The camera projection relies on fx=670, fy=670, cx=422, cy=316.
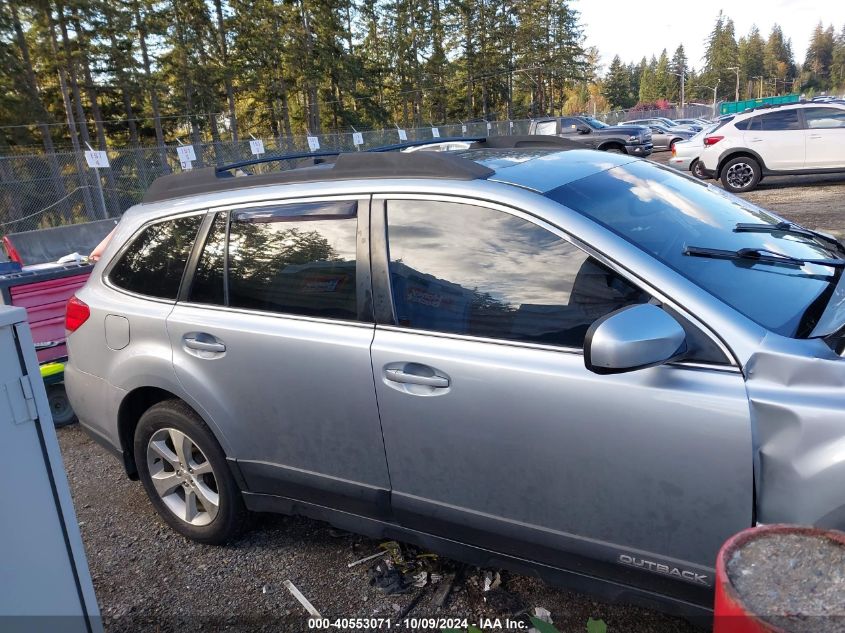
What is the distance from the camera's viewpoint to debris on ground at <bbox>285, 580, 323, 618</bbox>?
278 cm

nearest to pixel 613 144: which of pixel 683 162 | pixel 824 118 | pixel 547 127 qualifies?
pixel 547 127

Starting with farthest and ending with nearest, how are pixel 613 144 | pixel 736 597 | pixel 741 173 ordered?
pixel 613 144 → pixel 741 173 → pixel 736 597

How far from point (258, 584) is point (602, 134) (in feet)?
85.3

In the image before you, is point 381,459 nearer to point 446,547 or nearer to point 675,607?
point 446,547

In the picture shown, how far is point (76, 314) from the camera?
356cm

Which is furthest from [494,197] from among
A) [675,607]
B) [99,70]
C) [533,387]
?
[99,70]

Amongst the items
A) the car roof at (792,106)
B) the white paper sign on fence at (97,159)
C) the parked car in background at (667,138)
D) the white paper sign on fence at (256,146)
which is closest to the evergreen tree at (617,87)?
the parked car in background at (667,138)

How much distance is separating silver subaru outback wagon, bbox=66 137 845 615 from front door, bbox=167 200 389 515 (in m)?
0.01

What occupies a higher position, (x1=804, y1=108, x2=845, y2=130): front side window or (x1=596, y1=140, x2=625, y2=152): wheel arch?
(x1=804, y1=108, x2=845, y2=130): front side window

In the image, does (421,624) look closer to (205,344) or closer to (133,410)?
(205,344)

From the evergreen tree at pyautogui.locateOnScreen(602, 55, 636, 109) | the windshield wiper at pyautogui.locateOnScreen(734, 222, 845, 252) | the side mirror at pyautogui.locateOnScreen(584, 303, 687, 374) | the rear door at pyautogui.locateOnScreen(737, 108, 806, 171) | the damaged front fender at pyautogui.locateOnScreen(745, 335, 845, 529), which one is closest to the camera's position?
the damaged front fender at pyautogui.locateOnScreen(745, 335, 845, 529)

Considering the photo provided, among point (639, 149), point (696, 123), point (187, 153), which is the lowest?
point (639, 149)

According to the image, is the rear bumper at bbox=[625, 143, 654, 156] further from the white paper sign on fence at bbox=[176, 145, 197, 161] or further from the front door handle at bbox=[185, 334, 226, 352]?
the front door handle at bbox=[185, 334, 226, 352]

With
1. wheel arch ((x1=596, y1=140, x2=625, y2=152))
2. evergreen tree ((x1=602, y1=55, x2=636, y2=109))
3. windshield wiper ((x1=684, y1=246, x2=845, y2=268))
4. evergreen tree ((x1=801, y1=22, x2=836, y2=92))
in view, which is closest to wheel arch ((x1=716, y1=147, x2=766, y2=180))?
wheel arch ((x1=596, y1=140, x2=625, y2=152))
